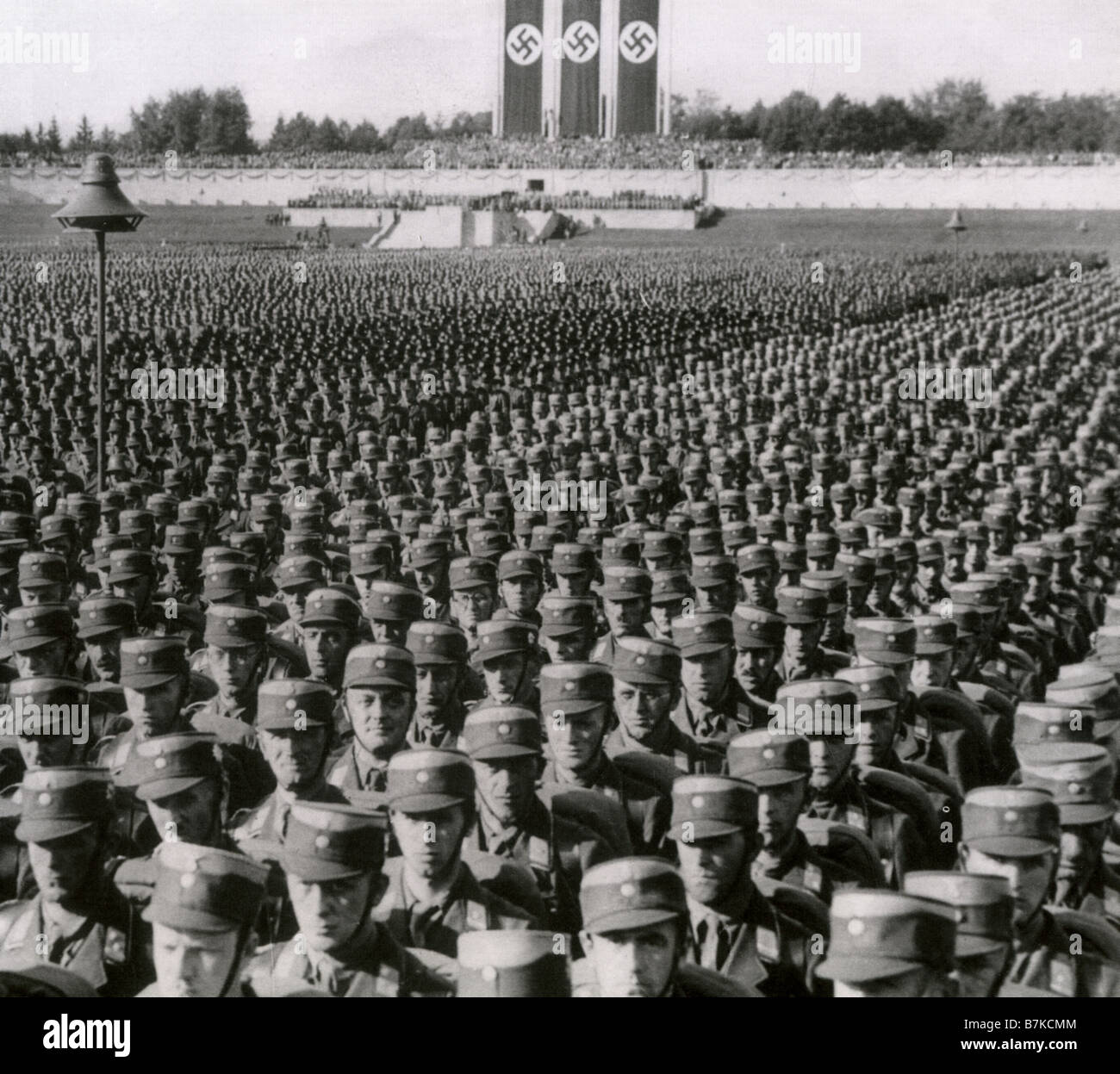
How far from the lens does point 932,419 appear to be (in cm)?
1820

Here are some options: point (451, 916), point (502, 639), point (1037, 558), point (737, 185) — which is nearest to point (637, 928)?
point (451, 916)

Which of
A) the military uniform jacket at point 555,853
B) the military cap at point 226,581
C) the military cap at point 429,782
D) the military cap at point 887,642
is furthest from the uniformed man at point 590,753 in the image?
the military cap at point 226,581

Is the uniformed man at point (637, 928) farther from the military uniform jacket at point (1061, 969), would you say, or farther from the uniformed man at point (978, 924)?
the military uniform jacket at point (1061, 969)

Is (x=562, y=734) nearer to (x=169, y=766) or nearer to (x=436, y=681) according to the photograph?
(x=436, y=681)

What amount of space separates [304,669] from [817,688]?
9.66ft

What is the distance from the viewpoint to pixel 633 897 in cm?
410

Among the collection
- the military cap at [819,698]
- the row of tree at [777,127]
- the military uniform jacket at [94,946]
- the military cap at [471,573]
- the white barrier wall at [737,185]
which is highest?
the row of tree at [777,127]

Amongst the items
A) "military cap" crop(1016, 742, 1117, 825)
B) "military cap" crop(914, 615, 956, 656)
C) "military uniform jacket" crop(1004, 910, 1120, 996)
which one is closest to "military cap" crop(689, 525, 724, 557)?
"military cap" crop(914, 615, 956, 656)

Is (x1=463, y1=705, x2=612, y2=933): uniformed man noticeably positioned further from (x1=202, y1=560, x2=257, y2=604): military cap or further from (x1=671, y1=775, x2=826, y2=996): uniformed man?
(x1=202, y1=560, x2=257, y2=604): military cap

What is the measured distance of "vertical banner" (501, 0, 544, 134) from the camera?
31891mm

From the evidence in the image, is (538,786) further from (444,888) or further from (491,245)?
(491,245)

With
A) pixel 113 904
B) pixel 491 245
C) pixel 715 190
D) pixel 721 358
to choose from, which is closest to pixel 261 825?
pixel 113 904

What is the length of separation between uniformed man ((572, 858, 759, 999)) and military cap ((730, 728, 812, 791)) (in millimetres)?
1047

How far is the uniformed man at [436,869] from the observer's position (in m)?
4.87
